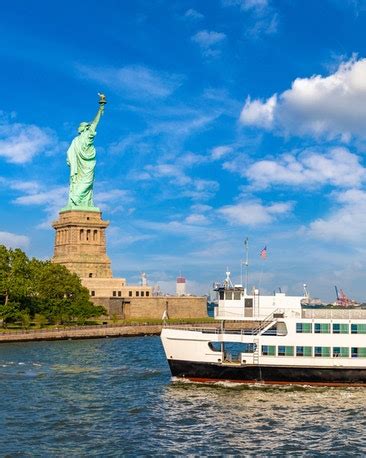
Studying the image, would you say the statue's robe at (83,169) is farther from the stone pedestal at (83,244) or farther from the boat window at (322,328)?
the boat window at (322,328)

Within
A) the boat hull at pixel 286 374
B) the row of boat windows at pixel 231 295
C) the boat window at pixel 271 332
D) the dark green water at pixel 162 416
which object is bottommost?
the dark green water at pixel 162 416

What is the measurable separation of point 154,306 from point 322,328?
86.9 m

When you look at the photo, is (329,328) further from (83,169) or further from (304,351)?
(83,169)

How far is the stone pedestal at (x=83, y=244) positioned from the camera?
471ft

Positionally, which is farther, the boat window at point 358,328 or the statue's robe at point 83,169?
the statue's robe at point 83,169

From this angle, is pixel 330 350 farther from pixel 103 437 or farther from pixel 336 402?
pixel 103 437

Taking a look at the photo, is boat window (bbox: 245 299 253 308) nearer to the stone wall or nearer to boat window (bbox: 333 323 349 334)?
boat window (bbox: 333 323 349 334)

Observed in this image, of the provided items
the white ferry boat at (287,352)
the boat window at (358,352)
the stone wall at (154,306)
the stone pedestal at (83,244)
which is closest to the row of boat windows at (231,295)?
the white ferry boat at (287,352)

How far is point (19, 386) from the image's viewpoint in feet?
187

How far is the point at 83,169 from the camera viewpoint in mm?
150375

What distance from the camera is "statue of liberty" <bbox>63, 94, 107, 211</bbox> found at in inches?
5871

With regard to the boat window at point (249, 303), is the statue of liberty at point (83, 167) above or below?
above

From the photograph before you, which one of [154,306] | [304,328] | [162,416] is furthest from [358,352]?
[154,306]

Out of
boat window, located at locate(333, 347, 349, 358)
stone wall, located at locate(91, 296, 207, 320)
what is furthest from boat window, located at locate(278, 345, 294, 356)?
stone wall, located at locate(91, 296, 207, 320)
